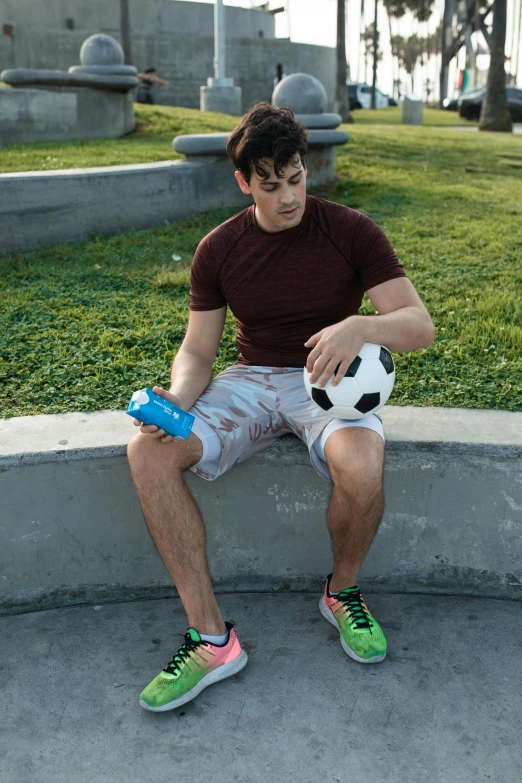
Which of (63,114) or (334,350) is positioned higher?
(63,114)

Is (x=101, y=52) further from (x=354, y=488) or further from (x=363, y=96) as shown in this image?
(x=363, y=96)

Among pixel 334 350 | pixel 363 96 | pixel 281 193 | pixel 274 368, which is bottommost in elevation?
pixel 274 368

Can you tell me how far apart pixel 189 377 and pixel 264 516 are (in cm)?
63

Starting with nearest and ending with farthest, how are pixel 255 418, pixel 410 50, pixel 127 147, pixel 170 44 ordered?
pixel 255 418
pixel 127 147
pixel 170 44
pixel 410 50

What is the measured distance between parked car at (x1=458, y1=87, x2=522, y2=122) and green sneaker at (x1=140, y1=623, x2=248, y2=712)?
94.7 ft

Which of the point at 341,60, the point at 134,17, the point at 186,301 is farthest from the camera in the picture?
the point at 134,17

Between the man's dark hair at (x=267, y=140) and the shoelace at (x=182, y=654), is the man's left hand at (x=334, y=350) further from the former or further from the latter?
the shoelace at (x=182, y=654)

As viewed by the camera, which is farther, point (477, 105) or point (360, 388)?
point (477, 105)

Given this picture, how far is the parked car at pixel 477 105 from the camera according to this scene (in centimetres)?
2831

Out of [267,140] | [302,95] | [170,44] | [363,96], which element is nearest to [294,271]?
[267,140]

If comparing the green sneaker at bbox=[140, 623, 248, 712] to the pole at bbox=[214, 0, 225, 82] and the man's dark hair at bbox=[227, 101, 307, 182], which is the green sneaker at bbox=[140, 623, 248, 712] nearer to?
the man's dark hair at bbox=[227, 101, 307, 182]

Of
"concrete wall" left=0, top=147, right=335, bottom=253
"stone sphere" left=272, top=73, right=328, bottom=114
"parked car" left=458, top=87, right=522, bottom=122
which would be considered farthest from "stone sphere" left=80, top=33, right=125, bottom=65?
"parked car" left=458, top=87, right=522, bottom=122

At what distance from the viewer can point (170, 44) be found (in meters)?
28.2

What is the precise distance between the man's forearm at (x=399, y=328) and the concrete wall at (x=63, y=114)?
9472 mm
